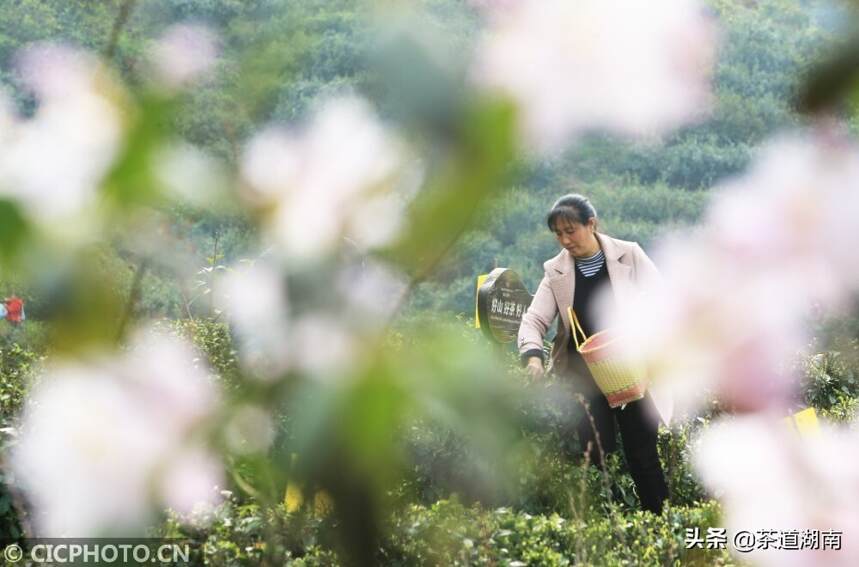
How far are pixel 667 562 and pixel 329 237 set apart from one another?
226 centimetres

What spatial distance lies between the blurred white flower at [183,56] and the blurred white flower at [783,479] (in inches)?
8.6

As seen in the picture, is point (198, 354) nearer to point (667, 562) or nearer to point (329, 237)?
point (329, 237)

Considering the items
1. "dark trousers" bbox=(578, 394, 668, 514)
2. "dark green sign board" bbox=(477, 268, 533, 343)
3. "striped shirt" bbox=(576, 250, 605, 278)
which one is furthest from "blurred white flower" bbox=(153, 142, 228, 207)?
"dark green sign board" bbox=(477, 268, 533, 343)

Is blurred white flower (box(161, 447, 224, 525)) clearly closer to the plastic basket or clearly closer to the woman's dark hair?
the plastic basket

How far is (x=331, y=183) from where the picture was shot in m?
0.30

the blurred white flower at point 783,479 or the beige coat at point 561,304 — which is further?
the beige coat at point 561,304

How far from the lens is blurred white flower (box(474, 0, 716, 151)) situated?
26 cm

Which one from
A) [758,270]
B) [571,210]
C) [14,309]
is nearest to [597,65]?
[758,270]

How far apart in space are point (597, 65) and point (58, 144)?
0.15m

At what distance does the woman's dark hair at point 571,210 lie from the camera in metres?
2.73

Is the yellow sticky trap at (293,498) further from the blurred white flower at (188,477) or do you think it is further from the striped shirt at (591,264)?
the striped shirt at (591,264)

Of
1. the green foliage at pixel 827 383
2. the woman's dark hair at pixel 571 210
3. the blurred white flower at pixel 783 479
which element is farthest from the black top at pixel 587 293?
the blurred white flower at pixel 783 479

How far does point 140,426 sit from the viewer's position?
30 cm

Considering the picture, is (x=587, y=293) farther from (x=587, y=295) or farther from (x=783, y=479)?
(x=783, y=479)
